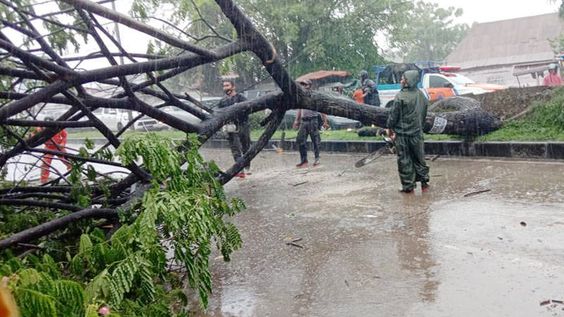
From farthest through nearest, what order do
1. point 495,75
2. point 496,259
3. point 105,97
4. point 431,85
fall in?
point 495,75 → point 431,85 → point 105,97 → point 496,259

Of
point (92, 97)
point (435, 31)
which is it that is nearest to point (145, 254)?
point (92, 97)

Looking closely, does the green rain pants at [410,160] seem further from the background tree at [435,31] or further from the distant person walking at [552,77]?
the background tree at [435,31]

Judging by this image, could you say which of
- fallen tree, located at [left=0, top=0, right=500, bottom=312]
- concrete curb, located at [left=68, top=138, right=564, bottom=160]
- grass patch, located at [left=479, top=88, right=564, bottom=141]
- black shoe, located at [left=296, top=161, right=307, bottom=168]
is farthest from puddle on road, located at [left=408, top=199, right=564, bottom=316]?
black shoe, located at [left=296, top=161, right=307, bottom=168]

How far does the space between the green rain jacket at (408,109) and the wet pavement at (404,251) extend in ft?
2.80

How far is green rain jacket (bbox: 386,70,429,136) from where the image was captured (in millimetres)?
6680

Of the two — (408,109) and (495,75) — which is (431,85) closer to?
(408,109)

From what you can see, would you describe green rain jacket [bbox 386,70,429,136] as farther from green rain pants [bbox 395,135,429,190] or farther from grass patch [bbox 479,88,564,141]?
grass patch [bbox 479,88,564,141]

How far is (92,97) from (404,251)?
Answer: 116 inches

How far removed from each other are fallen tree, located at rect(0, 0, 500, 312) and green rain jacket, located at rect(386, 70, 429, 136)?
1.88ft

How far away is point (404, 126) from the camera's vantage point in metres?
6.74

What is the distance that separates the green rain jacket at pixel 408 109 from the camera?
6.68 meters

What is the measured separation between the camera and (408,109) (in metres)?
6.70

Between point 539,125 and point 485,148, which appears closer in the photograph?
point 485,148

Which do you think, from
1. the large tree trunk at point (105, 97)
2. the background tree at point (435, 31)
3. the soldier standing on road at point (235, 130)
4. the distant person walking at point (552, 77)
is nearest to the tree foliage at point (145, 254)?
the large tree trunk at point (105, 97)
